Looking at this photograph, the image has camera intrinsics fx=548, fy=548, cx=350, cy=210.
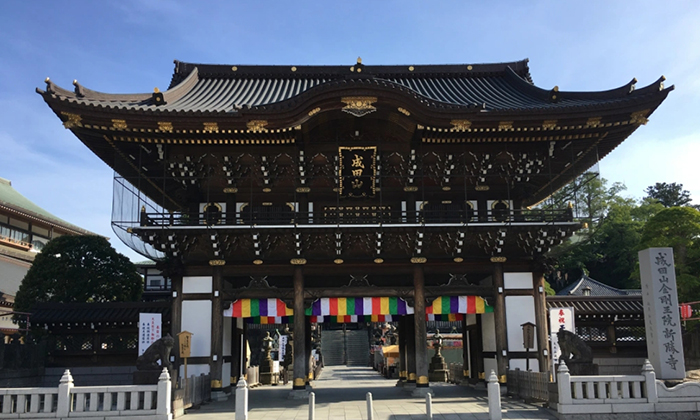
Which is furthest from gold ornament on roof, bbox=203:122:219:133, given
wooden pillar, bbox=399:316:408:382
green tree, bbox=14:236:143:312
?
wooden pillar, bbox=399:316:408:382

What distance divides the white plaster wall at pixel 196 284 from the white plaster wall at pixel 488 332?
10654mm

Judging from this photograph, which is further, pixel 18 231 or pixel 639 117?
pixel 18 231

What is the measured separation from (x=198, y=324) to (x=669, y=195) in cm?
7272

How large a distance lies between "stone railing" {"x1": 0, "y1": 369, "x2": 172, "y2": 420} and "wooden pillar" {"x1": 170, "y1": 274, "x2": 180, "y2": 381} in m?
4.84

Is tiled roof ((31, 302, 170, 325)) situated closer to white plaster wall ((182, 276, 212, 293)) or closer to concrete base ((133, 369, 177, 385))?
white plaster wall ((182, 276, 212, 293))

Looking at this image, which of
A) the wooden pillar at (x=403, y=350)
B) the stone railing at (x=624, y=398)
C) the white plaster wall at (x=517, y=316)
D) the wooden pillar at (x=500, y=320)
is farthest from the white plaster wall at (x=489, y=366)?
the stone railing at (x=624, y=398)

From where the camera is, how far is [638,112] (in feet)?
A: 59.5

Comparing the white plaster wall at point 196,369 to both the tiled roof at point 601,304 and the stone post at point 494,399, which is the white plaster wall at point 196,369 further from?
the tiled roof at point 601,304

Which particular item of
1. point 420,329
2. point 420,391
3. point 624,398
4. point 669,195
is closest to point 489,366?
point 420,391

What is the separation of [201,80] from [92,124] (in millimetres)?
8775

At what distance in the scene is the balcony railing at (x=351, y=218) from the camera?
18656mm

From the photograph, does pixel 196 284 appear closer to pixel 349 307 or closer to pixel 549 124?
pixel 349 307

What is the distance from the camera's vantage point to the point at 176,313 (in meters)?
19.3

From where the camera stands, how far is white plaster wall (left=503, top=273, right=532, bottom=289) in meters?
19.9
